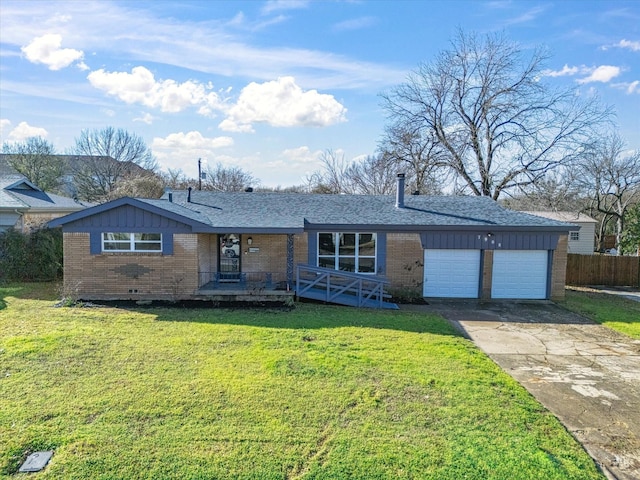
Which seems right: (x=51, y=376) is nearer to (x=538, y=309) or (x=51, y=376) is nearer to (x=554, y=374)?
(x=554, y=374)

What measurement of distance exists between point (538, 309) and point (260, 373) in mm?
10442

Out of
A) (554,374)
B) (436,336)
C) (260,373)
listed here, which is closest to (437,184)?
(436,336)

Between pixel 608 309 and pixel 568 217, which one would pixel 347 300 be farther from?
pixel 568 217

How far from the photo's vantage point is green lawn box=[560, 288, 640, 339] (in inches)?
446

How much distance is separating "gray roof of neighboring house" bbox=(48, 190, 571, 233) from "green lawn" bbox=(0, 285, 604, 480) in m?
4.35

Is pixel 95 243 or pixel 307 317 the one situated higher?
pixel 95 243

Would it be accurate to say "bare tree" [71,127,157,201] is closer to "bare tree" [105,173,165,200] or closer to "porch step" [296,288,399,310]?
"bare tree" [105,173,165,200]

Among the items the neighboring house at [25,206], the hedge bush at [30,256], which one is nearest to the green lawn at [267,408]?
the hedge bush at [30,256]

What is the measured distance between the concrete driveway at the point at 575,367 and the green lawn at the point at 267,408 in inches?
14.3

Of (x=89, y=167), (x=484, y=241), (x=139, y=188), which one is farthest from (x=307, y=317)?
(x=89, y=167)

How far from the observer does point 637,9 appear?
1414cm

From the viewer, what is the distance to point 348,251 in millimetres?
14938

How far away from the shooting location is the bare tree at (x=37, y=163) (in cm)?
3544

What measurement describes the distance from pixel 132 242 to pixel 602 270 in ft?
68.7
